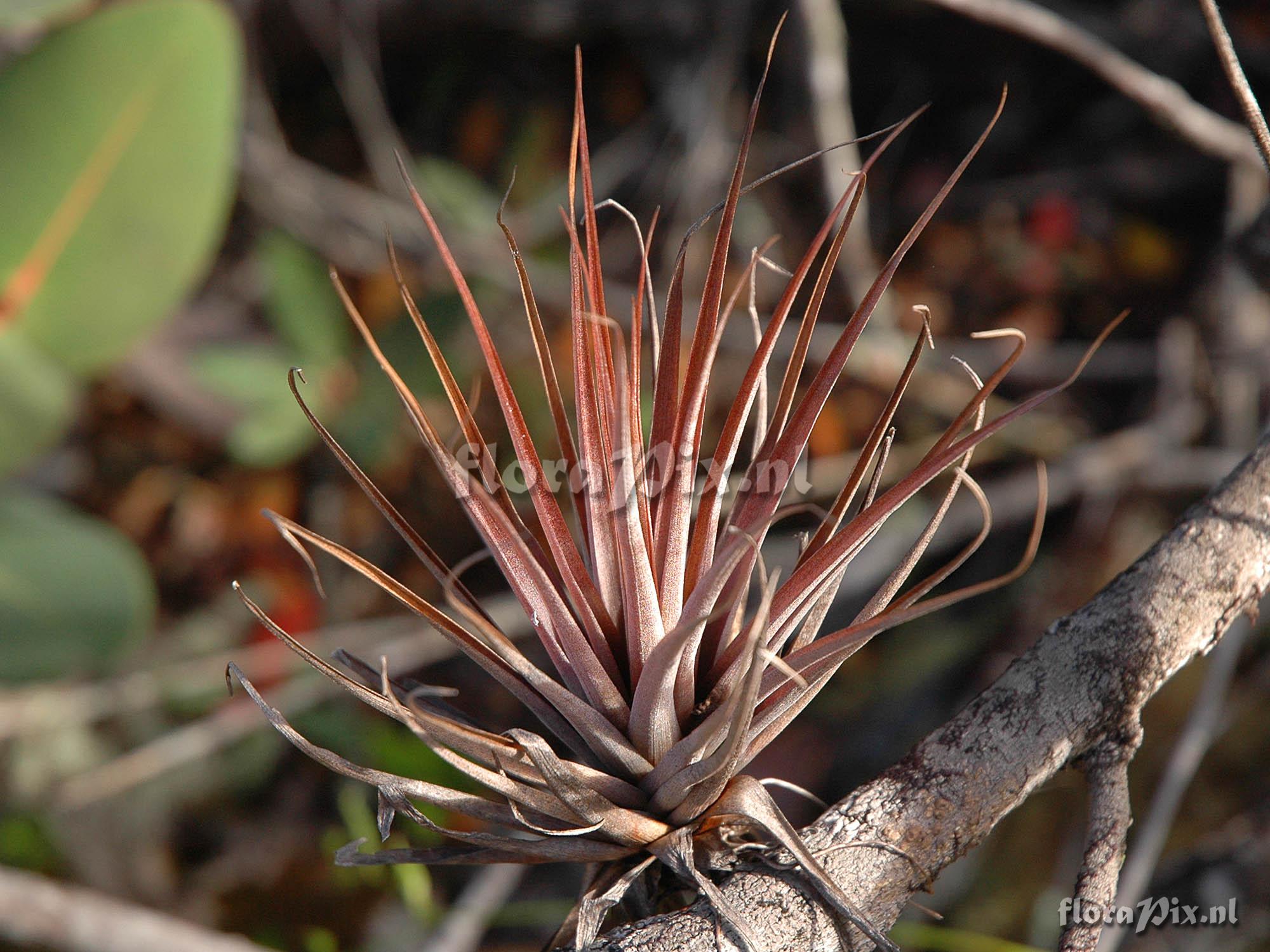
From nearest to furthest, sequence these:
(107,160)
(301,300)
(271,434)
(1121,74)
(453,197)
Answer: (1121,74) → (107,160) → (271,434) → (301,300) → (453,197)

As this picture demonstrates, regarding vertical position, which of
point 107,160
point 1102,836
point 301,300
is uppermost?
point 107,160

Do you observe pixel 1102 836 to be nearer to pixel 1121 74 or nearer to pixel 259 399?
pixel 1121 74

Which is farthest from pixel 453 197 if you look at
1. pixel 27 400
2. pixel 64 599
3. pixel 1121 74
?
pixel 1121 74

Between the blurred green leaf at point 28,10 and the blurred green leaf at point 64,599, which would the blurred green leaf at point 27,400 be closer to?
the blurred green leaf at point 64,599

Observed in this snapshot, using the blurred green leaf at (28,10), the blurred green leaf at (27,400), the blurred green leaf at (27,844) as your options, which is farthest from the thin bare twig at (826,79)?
the blurred green leaf at (27,844)

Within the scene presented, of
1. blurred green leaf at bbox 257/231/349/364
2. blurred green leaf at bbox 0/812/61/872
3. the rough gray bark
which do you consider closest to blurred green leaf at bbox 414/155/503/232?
blurred green leaf at bbox 257/231/349/364

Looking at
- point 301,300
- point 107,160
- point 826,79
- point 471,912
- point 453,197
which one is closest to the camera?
point 471,912
